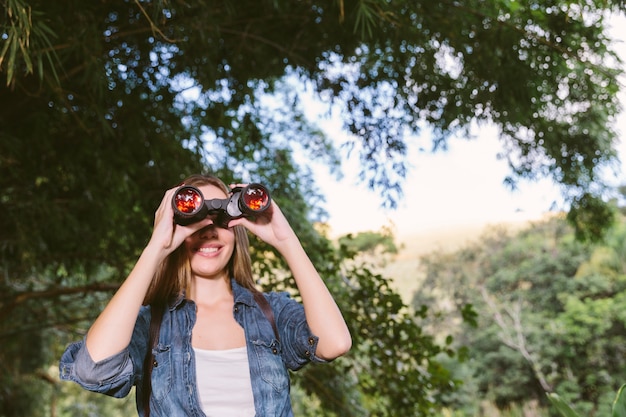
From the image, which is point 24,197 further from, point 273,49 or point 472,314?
point 472,314

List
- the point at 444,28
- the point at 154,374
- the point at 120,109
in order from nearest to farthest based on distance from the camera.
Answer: the point at 154,374 < the point at 444,28 < the point at 120,109

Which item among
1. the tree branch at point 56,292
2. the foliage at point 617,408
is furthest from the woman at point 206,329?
the tree branch at point 56,292

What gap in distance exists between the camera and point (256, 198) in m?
1.13

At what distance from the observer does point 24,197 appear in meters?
2.77

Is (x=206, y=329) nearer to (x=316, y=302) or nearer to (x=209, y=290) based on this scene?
(x=209, y=290)

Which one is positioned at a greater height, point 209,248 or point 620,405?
point 209,248

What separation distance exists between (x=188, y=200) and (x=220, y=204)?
0.06 metres

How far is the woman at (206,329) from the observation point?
102cm

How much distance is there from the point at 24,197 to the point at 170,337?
1.94 metres

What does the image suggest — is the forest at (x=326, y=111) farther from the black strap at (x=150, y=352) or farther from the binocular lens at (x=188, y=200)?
the black strap at (x=150, y=352)

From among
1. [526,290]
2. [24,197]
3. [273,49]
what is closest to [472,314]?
[273,49]

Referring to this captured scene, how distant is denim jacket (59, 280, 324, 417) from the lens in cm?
102

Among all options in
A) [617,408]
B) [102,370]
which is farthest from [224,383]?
[617,408]

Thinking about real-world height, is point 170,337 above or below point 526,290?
below
